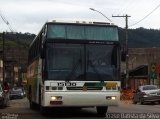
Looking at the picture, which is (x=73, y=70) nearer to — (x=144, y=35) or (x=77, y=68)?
(x=77, y=68)

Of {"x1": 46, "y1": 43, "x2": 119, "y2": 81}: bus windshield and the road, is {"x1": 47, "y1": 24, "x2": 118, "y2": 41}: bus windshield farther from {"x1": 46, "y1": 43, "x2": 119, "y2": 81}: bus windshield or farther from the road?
the road

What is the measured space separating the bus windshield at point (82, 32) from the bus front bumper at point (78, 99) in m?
2.18

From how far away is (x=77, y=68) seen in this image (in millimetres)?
19844

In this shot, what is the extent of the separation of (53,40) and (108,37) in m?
2.21

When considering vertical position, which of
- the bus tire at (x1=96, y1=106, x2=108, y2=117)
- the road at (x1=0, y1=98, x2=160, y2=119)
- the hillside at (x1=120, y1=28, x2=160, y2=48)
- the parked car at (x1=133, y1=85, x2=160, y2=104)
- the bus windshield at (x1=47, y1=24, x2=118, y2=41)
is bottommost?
the road at (x1=0, y1=98, x2=160, y2=119)

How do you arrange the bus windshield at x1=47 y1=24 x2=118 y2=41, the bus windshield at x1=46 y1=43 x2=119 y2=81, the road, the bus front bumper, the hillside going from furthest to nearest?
the hillside
the road
the bus windshield at x1=47 y1=24 x2=118 y2=41
the bus windshield at x1=46 y1=43 x2=119 y2=81
the bus front bumper

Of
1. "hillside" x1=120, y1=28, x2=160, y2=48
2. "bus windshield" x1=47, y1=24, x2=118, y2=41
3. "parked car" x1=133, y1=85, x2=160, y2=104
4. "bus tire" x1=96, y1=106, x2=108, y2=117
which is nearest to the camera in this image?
"bus windshield" x1=47, y1=24, x2=118, y2=41

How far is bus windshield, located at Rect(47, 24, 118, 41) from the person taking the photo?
2019cm

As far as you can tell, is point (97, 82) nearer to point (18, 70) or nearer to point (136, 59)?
point (136, 59)

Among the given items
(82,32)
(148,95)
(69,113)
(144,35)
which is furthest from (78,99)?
(144,35)

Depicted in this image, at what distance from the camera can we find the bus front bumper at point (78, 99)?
19.6m

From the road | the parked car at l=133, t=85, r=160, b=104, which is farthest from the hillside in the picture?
the road

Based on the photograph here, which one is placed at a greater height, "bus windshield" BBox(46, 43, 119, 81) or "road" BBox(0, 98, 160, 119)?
"bus windshield" BBox(46, 43, 119, 81)

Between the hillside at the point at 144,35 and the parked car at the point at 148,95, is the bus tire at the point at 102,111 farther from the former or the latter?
the hillside at the point at 144,35
